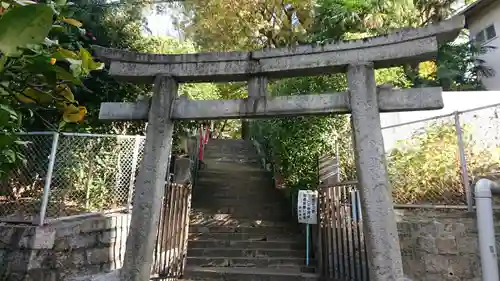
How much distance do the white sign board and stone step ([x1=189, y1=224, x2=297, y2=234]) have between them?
1.52m

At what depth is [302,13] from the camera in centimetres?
1096

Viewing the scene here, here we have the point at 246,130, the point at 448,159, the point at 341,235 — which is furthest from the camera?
the point at 246,130

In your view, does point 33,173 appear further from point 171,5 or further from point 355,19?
point 355,19

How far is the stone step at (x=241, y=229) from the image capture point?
314 inches

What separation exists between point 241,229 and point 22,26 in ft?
23.2

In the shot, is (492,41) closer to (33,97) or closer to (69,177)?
(69,177)

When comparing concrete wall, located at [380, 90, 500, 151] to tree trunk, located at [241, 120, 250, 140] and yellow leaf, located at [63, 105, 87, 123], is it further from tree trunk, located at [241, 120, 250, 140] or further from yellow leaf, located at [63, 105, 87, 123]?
tree trunk, located at [241, 120, 250, 140]

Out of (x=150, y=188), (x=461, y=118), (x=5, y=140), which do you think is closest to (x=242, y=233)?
(x=150, y=188)

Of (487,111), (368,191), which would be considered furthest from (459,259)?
(487,111)

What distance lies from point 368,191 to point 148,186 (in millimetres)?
2640

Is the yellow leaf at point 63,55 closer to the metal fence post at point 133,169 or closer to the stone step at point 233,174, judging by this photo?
the metal fence post at point 133,169

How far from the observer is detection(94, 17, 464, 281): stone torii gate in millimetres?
3654

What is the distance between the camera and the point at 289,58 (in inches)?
164

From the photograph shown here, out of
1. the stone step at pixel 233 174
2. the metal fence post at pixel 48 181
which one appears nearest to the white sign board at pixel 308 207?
the stone step at pixel 233 174
